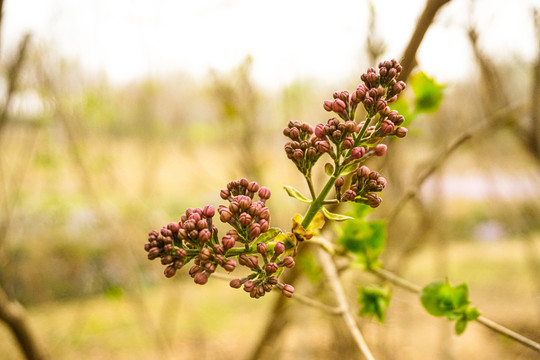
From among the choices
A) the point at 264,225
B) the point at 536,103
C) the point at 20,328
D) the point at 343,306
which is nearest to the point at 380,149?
the point at 264,225

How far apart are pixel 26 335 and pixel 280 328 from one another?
75 centimetres

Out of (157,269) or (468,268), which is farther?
(468,268)

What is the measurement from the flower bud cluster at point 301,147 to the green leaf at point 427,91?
0.39 metres

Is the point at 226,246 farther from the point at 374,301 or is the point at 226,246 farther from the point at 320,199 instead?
the point at 374,301

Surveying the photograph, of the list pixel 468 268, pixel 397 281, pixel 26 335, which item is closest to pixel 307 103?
pixel 26 335

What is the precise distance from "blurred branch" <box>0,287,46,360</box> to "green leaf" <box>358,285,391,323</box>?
0.99m

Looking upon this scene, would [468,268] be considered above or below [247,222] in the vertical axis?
above

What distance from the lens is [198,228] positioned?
48 cm

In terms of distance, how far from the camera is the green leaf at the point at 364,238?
2.41ft

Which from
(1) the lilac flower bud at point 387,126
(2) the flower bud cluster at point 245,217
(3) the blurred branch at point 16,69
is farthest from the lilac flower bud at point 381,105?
(3) the blurred branch at point 16,69

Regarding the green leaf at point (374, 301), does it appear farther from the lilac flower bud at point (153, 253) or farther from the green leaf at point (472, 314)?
the lilac flower bud at point (153, 253)

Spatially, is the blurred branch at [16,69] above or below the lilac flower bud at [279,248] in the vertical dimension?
above

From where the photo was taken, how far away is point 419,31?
25.8 inches

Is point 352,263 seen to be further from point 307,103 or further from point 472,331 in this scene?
point 472,331
